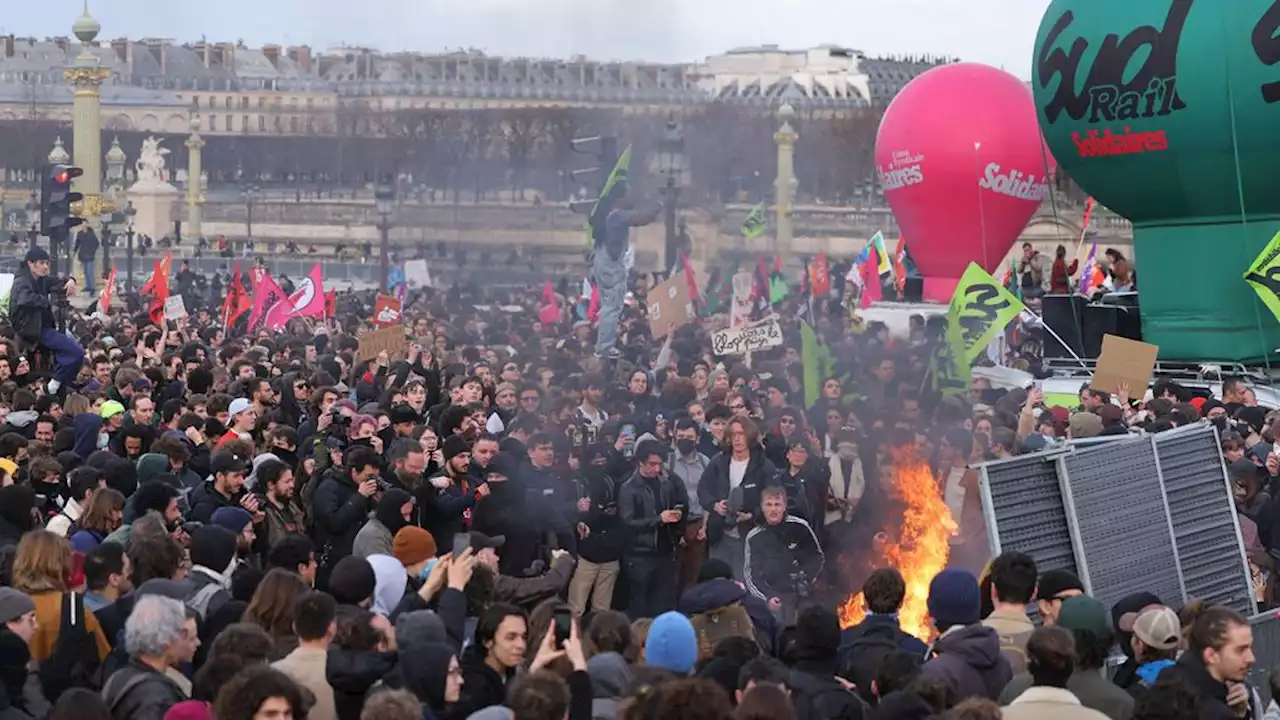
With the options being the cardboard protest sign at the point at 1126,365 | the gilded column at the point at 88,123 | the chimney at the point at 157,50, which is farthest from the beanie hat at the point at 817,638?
the chimney at the point at 157,50

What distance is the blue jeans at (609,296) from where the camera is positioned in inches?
1045

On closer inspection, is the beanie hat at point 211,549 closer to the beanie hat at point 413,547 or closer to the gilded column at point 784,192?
the beanie hat at point 413,547

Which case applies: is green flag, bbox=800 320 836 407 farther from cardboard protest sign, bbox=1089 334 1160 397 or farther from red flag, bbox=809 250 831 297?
red flag, bbox=809 250 831 297

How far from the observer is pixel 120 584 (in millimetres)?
9336

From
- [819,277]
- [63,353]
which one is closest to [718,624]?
[63,353]

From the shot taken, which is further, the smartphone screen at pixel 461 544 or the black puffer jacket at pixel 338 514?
the black puffer jacket at pixel 338 514

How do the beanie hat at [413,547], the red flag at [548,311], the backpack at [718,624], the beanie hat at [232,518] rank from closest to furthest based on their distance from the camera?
the backpack at [718,624] < the beanie hat at [413,547] < the beanie hat at [232,518] < the red flag at [548,311]

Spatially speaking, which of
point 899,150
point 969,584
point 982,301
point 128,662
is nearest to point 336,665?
point 128,662

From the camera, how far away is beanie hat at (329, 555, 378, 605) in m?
9.09

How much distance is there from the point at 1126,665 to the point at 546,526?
403cm

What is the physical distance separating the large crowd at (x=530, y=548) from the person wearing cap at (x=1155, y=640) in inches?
0.5

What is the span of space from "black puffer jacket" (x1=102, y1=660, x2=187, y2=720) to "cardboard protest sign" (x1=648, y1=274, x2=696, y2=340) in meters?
16.4

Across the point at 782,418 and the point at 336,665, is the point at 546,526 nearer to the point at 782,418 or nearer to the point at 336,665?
the point at 782,418

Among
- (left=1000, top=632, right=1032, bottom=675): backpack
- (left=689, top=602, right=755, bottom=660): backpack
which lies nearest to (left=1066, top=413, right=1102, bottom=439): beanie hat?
(left=689, top=602, right=755, bottom=660): backpack
